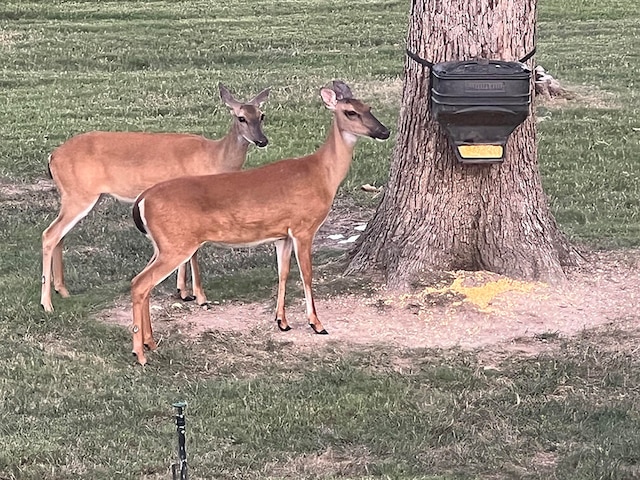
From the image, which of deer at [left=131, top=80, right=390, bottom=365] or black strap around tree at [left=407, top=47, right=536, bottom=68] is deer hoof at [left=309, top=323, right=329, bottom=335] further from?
black strap around tree at [left=407, top=47, right=536, bottom=68]

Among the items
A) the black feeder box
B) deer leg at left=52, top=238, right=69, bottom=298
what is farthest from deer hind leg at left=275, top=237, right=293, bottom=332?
deer leg at left=52, top=238, right=69, bottom=298

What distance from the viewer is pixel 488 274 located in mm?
7250

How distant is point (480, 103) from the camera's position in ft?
22.1

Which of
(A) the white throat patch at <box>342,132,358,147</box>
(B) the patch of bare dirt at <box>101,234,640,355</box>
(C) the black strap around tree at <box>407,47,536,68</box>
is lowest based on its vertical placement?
(B) the patch of bare dirt at <box>101,234,640,355</box>

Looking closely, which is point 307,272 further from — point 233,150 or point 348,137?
point 233,150

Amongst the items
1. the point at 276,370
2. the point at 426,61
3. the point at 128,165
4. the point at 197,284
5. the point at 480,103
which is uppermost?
the point at 426,61

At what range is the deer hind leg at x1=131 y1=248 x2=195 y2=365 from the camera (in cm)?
634

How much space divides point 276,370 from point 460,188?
181 cm

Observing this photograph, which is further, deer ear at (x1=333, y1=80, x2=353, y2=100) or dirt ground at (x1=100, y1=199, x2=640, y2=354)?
deer ear at (x1=333, y1=80, x2=353, y2=100)

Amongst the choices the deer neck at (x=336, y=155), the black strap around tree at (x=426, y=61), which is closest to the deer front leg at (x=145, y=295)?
the deer neck at (x=336, y=155)

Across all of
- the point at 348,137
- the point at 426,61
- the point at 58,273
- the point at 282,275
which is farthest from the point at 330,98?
the point at 58,273

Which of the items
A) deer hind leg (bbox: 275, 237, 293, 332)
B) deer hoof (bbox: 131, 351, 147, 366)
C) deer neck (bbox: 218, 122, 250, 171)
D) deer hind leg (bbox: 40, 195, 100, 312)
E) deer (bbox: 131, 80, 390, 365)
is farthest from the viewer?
deer neck (bbox: 218, 122, 250, 171)

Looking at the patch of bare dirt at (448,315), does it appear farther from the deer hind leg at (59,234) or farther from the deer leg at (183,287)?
the deer hind leg at (59,234)

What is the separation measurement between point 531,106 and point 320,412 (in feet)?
8.88
